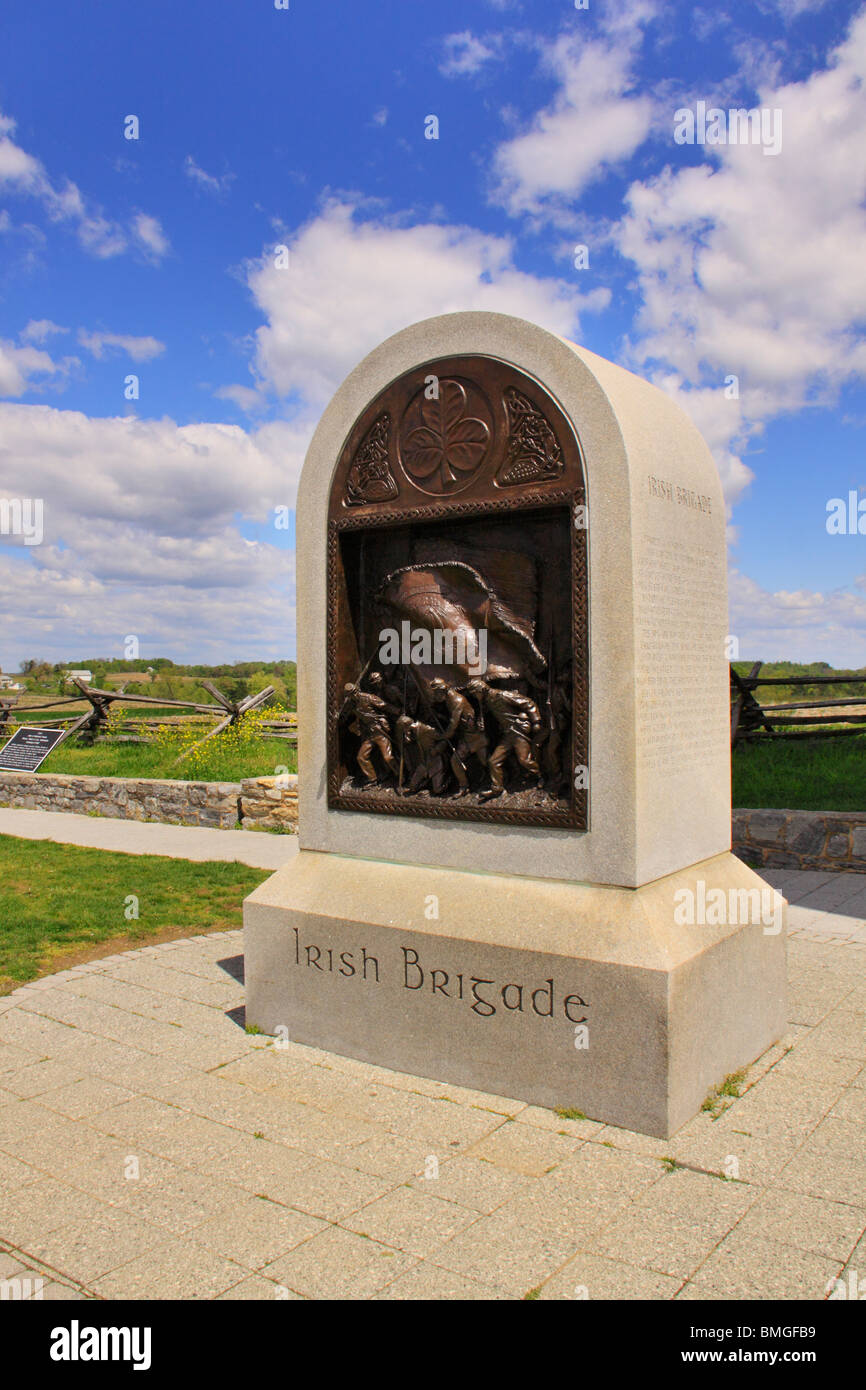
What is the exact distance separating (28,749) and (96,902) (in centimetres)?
875

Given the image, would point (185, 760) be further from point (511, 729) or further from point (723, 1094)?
point (723, 1094)

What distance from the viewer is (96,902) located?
7938 mm

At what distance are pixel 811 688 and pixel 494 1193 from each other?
16.5 metres

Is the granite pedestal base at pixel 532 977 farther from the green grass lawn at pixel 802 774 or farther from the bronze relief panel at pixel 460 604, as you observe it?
the green grass lawn at pixel 802 774

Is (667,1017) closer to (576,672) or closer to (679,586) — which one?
(576,672)

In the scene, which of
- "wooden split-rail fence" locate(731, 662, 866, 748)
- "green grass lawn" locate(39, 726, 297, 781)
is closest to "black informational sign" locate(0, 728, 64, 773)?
"green grass lawn" locate(39, 726, 297, 781)

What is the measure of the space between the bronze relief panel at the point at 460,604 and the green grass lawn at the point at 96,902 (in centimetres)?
284

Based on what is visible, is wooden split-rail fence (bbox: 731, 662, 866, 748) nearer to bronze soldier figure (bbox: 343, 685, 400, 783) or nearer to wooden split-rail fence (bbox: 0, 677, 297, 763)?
wooden split-rail fence (bbox: 0, 677, 297, 763)

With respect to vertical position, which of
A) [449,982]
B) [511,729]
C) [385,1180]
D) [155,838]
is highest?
[511,729]

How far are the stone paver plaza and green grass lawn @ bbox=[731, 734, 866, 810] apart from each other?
4999 millimetres

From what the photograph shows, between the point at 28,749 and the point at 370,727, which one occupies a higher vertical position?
the point at 370,727

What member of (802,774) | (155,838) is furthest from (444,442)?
(155,838)

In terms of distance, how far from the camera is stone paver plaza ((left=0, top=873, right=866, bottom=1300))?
273 cm

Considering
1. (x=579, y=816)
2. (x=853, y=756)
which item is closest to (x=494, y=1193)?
(x=579, y=816)
